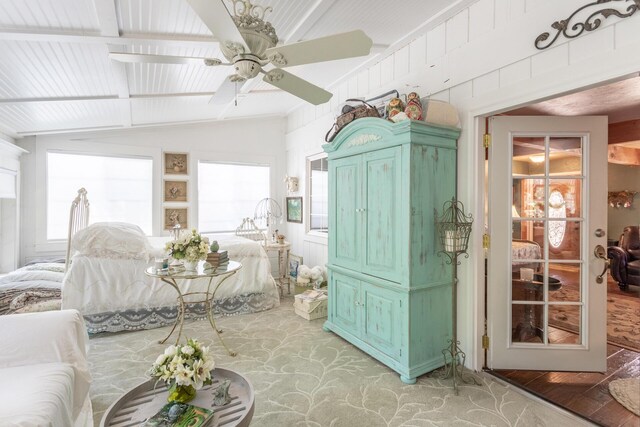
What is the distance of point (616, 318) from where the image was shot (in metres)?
3.91

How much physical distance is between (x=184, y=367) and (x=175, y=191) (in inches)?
170

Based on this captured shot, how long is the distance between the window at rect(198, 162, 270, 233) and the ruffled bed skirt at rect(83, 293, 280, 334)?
6.20 feet

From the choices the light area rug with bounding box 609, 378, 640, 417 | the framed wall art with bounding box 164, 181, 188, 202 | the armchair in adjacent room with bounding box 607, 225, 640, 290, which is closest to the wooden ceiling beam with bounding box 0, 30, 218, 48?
the framed wall art with bounding box 164, 181, 188, 202

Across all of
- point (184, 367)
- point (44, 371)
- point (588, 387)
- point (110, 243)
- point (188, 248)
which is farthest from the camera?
point (110, 243)

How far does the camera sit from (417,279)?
2582 mm

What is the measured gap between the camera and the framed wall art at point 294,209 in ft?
18.4

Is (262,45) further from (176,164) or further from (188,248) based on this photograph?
(176,164)

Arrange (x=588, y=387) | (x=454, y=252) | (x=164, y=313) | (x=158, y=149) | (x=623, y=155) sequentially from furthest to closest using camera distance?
(x=623, y=155)
(x=158, y=149)
(x=164, y=313)
(x=454, y=252)
(x=588, y=387)

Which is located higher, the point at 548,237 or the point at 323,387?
the point at 548,237

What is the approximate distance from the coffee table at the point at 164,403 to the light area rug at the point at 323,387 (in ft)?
2.05

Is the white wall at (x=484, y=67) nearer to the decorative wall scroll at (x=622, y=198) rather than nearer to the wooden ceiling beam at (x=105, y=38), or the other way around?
the wooden ceiling beam at (x=105, y=38)

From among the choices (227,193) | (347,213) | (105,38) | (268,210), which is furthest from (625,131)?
(227,193)

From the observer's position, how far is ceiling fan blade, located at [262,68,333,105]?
6.43 ft

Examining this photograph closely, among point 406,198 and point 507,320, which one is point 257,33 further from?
point 507,320
